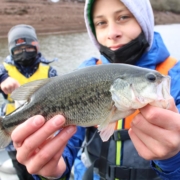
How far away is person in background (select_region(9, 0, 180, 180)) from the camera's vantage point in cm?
175

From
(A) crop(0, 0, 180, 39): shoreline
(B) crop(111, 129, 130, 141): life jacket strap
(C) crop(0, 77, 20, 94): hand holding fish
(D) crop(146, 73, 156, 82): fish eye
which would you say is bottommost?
(A) crop(0, 0, 180, 39): shoreline

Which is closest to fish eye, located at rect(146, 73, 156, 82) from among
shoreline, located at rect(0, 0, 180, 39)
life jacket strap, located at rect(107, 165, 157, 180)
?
life jacket strap, located at rect(107, 165, 157, 180)

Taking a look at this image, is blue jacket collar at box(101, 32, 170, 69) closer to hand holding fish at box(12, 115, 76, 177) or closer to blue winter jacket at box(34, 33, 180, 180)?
blue winter jacket at box(34, 33, 180, 180)

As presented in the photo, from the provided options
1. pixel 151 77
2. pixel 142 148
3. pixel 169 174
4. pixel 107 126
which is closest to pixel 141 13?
pixel 151 77

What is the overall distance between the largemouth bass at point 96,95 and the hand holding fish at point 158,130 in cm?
12

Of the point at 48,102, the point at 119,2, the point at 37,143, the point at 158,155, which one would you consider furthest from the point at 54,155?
the point at 119,2

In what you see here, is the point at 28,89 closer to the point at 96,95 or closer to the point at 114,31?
the point at 96,95

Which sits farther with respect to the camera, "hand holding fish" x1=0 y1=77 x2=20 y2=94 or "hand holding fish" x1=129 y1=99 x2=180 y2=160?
"hand holding fish" x1=0 y1=77 x2=20 y2=94

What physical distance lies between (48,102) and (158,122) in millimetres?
777

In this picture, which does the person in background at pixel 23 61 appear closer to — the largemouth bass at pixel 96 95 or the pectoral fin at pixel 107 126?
the largemouth bass at pixel 96 95

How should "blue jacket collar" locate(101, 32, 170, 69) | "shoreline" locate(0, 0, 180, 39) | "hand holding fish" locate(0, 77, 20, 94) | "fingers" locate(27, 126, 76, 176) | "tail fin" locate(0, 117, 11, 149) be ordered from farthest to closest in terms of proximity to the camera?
"shoreline" locate(0, 0, 180, 39) < "hand holding fish" locate(0, 77, 20, 94) < "blue jacket collar" locate(101, 32, 170, 69) < "tail fin" locate(0, 117, 11, 149) < "fingers" locate(27, 126, 76, 176)

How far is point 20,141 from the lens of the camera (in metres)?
1.84

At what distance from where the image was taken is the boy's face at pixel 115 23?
2.36m

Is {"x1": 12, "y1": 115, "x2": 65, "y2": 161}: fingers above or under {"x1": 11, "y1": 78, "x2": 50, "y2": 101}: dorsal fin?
under
